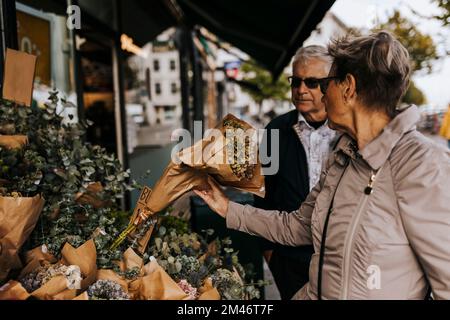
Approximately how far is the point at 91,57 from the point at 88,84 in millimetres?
553

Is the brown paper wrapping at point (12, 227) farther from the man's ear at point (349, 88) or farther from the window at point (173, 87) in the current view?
the window at point (173, 87)

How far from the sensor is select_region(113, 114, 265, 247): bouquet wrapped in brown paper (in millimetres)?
1844

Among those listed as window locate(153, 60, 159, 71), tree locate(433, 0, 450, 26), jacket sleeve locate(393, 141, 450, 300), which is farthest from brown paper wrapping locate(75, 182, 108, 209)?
window locate(153, 60, 159, 71)

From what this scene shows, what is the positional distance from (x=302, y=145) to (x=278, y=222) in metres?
0.85

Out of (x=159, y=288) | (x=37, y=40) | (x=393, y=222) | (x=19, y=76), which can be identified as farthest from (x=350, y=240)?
(x=37, y=40)

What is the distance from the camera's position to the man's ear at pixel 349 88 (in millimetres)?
1604

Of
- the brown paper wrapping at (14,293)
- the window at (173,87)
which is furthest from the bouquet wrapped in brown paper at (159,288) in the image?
the window at (173,87)

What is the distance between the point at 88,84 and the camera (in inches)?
304

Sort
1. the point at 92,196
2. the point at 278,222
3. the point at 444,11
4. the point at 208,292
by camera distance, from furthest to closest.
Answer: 1. the point at 444,11
2. the point at 92,196
3. the point at 278,222
4. the point at 208,292

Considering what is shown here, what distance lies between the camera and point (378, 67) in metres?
1.54

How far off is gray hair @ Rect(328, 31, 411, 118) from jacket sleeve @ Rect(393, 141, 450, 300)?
0.25 meters

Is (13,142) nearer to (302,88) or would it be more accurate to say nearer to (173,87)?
(302,88)
